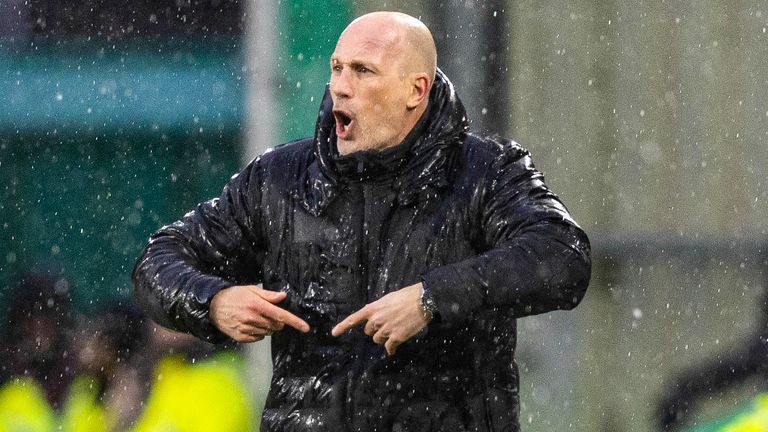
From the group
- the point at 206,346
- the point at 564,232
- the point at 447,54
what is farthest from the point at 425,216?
the point at 206,346

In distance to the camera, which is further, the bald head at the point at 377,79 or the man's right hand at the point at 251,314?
the bald head at the point at 377,79

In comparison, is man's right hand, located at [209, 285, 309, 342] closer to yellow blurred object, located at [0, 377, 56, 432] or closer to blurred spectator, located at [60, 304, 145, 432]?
blurred spectator, located at [60, 304, 145, 432]

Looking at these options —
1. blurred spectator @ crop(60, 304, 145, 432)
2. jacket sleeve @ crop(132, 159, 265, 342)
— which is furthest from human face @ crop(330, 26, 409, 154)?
blurred spectator @ crop(60, 304, 145, 432)

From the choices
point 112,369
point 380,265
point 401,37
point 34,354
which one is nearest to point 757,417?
point 112,369

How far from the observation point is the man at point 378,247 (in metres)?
3.78

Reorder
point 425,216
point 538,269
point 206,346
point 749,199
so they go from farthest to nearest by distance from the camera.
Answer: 1. point 206,346
2. point 749,199
3. point 425,216
4. point 538,269

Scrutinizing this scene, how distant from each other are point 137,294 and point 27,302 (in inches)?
139

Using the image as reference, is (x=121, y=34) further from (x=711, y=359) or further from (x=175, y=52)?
(x=711, y=359)

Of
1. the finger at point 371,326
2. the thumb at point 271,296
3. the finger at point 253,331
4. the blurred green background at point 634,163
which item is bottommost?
the blurred green background at point 634,163

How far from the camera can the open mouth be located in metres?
3.83

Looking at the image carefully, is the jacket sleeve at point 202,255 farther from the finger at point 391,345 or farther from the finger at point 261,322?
the finger at point 391,345

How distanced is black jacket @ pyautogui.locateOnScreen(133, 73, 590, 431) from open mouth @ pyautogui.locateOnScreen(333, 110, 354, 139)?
0.17 ft

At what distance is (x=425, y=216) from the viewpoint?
12.5 ft

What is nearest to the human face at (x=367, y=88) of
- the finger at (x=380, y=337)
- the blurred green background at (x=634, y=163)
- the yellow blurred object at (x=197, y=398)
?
the finger at (x=380, y=337)
